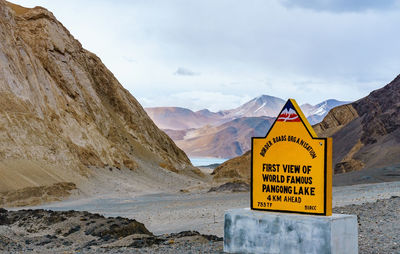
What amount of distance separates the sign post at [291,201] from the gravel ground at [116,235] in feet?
5.13

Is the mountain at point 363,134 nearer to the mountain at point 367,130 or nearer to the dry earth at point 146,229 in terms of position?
the mountain at point 367,130

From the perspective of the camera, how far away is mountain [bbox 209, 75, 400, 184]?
62.1 metres

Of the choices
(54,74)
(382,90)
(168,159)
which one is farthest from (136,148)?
(382,90)

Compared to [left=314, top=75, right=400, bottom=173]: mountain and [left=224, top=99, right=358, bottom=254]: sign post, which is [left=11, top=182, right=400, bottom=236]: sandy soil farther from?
[left=314, top=75, right=400, bottom=173]: mountain

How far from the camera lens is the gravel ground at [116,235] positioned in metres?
13.6

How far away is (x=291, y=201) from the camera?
36.4ft

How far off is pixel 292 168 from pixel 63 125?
46388 mm

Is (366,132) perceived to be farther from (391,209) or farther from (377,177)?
(391,209)

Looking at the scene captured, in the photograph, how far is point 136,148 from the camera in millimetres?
68812

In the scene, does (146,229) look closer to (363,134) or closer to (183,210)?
(183,210)

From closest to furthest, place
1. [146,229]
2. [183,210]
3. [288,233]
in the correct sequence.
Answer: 1. [288,233]
2. [146,229]
3. [183,210]

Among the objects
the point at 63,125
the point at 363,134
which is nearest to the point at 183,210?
the point at 63,125

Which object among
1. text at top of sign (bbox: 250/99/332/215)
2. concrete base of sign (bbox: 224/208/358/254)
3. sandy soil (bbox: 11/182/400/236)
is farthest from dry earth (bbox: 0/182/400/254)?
text at top of sign (bbox: 250/99/332/215)

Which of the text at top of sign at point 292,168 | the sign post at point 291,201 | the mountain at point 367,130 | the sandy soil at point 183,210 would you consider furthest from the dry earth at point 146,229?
the mountain at point 367,130
